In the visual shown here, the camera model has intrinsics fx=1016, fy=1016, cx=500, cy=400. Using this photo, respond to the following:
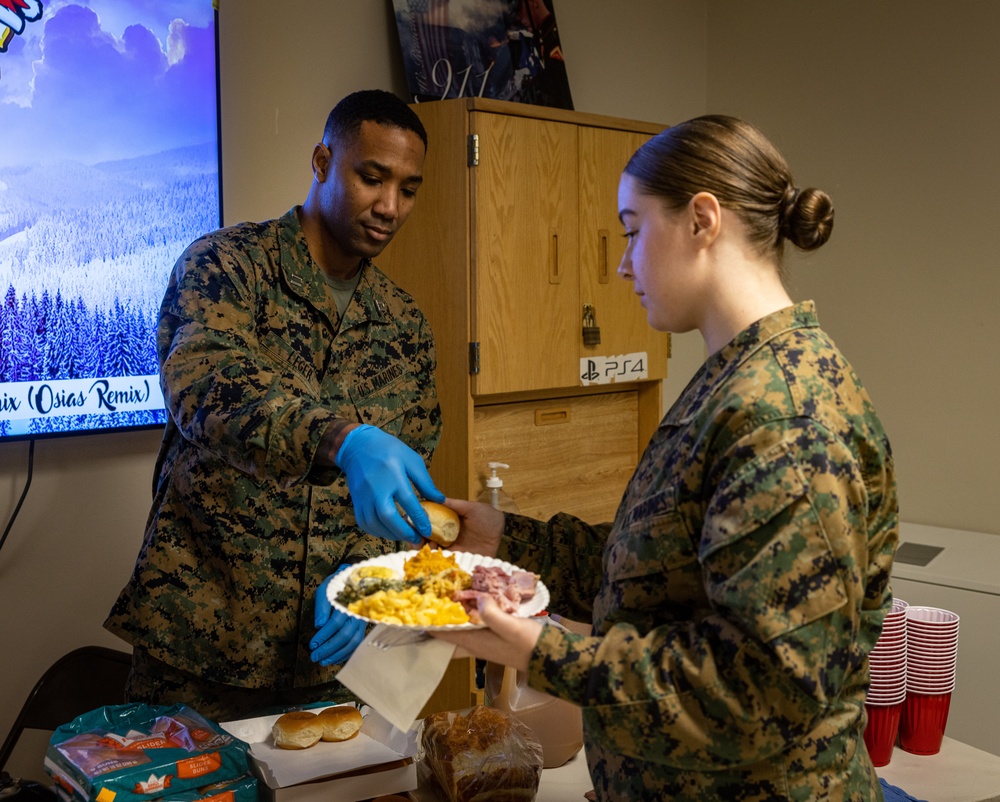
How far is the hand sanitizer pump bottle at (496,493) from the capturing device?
108 inches

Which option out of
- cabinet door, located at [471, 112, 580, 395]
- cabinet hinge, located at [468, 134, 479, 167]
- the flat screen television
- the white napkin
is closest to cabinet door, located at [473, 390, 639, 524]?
cabinet door, located at [471, 112, 580, 395]

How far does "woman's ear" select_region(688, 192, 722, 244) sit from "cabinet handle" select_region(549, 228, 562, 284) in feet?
5.76

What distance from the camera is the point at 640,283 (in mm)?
1235

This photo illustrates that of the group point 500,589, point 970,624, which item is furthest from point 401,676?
point 970,624

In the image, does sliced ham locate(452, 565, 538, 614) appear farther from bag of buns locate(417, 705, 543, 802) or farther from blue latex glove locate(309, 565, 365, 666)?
blue latex glove locate(309, 565, 365, 666)

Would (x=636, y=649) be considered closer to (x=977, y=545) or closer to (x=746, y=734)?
(x=746, y=734)

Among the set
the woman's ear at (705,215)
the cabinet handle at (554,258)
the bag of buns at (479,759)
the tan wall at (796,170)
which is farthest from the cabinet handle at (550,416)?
the woman's ear at (705,215)

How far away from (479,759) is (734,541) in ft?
1.95

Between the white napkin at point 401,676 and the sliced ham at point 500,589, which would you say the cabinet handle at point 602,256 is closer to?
the sliced ham at point 500,589

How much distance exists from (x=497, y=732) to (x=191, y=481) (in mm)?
791

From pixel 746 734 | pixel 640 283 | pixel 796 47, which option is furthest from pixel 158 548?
pixel 796 47

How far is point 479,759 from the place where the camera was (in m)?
1.38

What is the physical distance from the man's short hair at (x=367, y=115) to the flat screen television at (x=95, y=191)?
57 cm

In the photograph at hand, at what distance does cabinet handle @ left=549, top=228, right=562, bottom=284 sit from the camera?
2907mm
